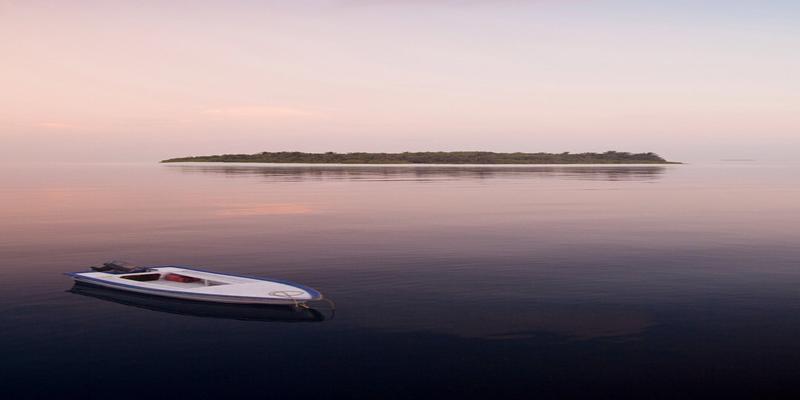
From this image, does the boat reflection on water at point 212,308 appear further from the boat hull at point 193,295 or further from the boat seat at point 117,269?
the boat seat at point 117,269

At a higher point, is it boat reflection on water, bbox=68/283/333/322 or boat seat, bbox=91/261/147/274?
boat seat, bbox=91/261/147/274

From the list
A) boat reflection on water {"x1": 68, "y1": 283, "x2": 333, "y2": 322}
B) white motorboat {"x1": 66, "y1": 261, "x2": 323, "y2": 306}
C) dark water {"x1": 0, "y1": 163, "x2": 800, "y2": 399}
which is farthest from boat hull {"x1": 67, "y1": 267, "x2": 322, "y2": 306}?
Answer: dark water {"x1": 0, "y1": 163, "x2": 800, "y2": 399}

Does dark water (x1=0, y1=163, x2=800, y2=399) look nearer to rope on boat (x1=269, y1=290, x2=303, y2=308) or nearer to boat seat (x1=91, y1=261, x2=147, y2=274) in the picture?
rope on boat (x1=269, y1=290, x2=303, y2=308)

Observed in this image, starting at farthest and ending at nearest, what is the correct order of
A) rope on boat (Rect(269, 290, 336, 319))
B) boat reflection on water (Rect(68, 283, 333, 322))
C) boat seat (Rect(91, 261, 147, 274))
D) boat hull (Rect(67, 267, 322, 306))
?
1. boat seat (Rect(91, 261, 147, 274))
2. boat hull (Rect(67, 267, 322, 306))
3. rope on boat (Rect(269, 290, 336, 319))
4. boat reflection on water (Rect(68, 283, 333, 322))

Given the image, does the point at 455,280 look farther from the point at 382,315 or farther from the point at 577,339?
the point at 577,339

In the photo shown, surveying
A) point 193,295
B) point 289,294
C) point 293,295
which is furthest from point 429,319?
point 193,295

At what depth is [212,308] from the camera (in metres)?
26.5

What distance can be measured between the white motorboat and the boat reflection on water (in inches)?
11.2

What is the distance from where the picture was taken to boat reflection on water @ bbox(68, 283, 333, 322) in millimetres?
25062

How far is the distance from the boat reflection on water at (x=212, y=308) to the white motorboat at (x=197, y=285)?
0.94ft

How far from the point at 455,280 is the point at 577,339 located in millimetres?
10297

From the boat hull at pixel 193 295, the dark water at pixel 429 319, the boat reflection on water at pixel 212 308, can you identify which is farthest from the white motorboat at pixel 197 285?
the dark water at pixel 429 319

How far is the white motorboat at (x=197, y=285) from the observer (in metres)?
25.9

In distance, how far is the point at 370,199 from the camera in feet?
285
